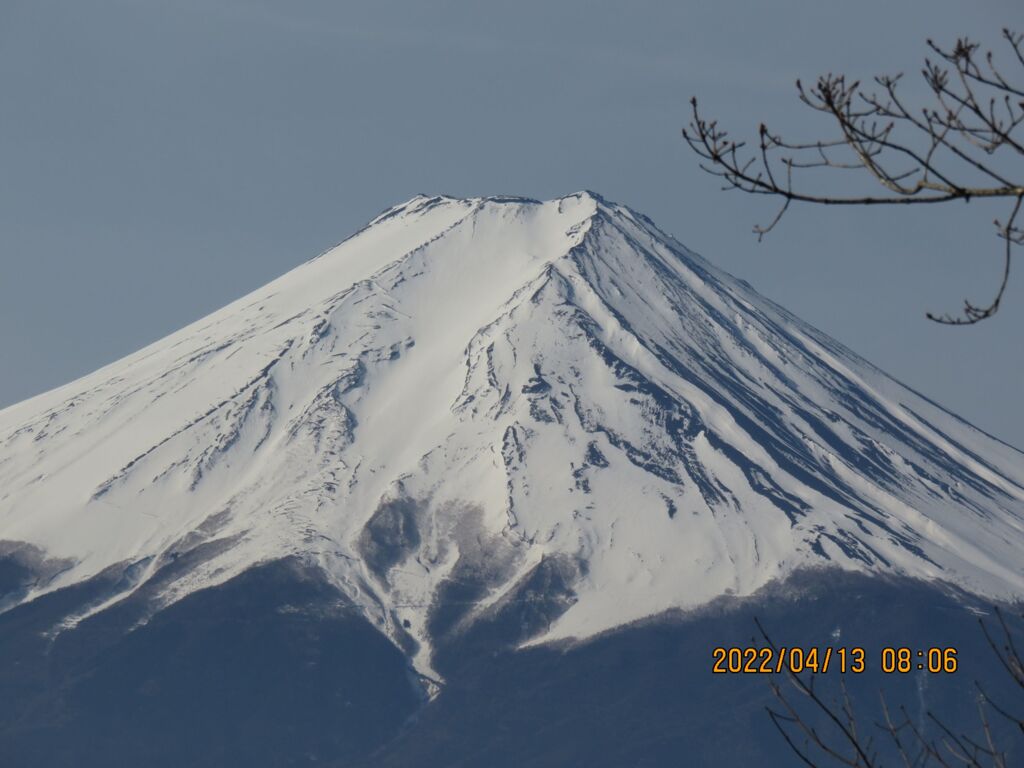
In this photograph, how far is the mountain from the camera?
378ft

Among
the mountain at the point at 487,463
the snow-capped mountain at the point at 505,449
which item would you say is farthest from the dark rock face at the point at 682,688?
the snow-capped mountain at the point at 505,449

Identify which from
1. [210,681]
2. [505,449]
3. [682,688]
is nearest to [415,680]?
[210,681]

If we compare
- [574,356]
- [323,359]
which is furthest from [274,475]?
[574,356]

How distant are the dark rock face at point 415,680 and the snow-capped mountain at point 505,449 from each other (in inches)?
64.8

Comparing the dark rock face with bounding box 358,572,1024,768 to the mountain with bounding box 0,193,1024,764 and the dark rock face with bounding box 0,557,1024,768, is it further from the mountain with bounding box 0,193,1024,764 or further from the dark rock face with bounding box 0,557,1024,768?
the mountain with bounding box 0,193,1024,764

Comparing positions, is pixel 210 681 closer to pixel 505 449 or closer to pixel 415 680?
pixel 415 680

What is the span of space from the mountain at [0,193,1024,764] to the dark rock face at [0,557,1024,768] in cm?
53

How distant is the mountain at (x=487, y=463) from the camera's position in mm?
115312

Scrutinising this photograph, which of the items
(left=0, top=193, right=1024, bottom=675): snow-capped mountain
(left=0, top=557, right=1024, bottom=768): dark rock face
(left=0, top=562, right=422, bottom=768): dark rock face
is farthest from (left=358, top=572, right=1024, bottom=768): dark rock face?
(left=0, top=562, right=422, bottom=768): dark rock face

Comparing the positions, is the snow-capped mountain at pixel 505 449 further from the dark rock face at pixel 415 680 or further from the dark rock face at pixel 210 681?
the dark rock face at pixel 210 681

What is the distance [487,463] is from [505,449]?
1567mm

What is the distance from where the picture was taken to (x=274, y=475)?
414 feet

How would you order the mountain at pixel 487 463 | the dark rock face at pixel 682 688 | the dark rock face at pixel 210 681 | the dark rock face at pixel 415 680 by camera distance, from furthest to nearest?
the mountain at pixel 487 463
the dark rock face at pixel 210 681
the dark rock face at pixel 415 680
the dark rock face at pixel 682 688

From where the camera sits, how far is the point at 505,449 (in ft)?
412
